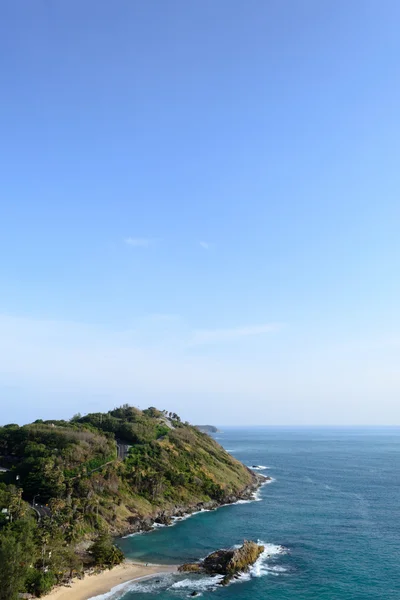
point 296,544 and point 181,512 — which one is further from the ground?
point 296,544

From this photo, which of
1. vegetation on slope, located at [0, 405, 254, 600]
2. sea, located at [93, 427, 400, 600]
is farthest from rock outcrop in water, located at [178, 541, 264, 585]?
vegetation on slope, located at [0, 405, 254, 600]

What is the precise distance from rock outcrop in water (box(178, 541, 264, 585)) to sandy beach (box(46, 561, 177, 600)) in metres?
4.01

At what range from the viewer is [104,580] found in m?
65.1

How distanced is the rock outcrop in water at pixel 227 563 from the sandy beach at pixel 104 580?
4.01 meters

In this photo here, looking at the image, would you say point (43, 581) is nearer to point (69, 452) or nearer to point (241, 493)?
point (69, 452)

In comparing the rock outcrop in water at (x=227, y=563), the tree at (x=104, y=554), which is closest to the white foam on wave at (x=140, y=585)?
the rock outcrop in water at (x=227, y=563)

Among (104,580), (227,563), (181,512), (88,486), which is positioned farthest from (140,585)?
(181,512)

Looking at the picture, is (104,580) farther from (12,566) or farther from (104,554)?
(12,566)

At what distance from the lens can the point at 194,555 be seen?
7669 cm

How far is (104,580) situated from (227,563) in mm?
19309

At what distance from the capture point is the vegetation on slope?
202ft

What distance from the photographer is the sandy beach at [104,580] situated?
60.0m

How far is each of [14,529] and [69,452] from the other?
144 ft

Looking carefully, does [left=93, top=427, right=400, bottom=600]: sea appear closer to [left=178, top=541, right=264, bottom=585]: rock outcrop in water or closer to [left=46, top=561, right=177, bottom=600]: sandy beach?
[left=178, top=541, right=264, bottom=585]: rock outcrop in water
